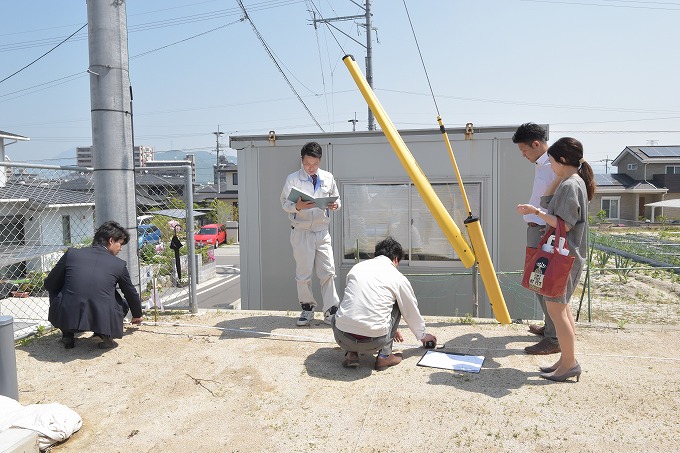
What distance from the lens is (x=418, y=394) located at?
3000 mm

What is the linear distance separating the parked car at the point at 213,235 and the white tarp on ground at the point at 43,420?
79.7 ft

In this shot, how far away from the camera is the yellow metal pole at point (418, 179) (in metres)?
4.34

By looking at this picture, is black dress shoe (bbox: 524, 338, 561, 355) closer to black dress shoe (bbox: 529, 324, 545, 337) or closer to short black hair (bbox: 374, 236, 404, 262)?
black dress shoe (bbox: 529, 324, 545, 337)

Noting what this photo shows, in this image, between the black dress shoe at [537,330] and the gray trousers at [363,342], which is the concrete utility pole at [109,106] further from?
the black dress shoe at [537,330]

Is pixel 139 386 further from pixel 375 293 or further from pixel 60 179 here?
pixel 60 179

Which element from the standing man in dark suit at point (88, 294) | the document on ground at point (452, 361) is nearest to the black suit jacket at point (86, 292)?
the standing man in dark suit at point (88, 294)

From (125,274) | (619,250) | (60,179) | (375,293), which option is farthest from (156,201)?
(619,250)

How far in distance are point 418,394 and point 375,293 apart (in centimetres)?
69

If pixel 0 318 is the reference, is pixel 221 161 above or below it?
above

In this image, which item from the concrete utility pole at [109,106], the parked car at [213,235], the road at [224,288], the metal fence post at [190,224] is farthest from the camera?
the parked car at [213,235]

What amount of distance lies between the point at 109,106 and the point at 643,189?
36528 millimetres

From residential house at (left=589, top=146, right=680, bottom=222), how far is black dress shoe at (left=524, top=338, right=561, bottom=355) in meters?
33.1

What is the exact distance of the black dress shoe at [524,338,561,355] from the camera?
363 centimetres

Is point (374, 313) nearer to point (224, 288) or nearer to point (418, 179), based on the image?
point (418, 179)
